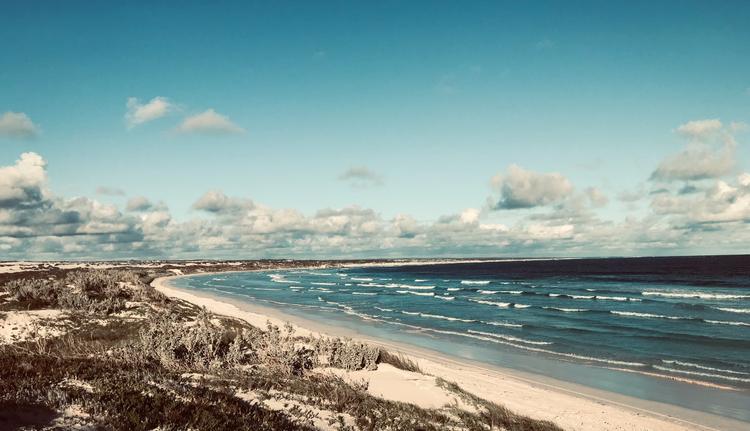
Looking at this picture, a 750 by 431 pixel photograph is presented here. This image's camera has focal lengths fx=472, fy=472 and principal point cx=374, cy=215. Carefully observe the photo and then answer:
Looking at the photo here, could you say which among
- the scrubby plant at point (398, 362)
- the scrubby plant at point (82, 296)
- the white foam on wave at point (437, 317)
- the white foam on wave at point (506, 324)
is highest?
the scrubby plant at point (82, 296)

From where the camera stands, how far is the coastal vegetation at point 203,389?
307 inches

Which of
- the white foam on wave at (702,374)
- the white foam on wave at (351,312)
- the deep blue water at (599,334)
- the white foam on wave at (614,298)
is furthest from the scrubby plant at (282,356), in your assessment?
the white foam on wave at (614,298)

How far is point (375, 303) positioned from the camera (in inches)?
1970

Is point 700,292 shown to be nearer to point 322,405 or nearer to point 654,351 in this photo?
point 654,351

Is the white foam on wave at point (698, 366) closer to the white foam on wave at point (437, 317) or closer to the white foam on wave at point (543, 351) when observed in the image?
the white foam on wave at point (543, 351)

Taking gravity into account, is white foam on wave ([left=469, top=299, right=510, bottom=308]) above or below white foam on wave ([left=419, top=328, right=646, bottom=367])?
below

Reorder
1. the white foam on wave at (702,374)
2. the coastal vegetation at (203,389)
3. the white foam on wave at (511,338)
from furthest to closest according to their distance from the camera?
1. the white foam on wave at (511,338)
2. the white foam on wave at (702,374)
3. the coastal vegetation at (203,389)

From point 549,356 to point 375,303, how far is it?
2807 centimetres

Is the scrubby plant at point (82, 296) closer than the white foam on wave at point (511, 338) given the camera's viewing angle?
Yes

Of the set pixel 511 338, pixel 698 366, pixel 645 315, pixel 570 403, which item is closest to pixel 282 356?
pixel 570 403

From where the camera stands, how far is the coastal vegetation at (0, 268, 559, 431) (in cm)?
779

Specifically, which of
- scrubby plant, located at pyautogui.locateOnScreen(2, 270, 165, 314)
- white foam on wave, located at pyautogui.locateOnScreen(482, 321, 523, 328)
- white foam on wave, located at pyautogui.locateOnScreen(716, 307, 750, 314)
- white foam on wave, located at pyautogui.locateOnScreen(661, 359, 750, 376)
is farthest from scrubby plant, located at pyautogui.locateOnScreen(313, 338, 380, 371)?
white foam on wave, located at pyautogui.locateOnScreen(716, 307, 750, 314)

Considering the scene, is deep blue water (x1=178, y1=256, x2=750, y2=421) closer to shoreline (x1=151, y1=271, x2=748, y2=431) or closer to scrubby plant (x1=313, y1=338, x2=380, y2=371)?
shoreline (x1=151, y1=271, x2=748, y2=431)

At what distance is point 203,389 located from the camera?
9.57 meters
